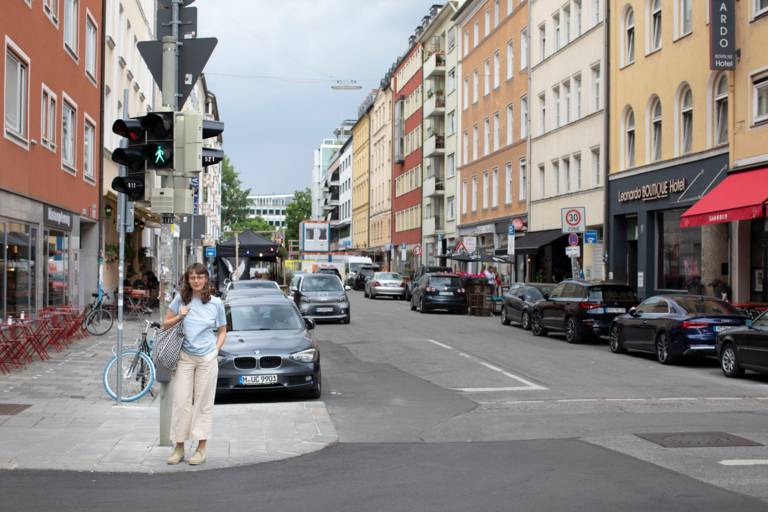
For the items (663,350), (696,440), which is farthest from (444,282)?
(696,440)

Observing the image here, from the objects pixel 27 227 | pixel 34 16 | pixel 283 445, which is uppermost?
pixel 34 16

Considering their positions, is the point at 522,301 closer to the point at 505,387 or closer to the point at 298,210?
the point at 505,387

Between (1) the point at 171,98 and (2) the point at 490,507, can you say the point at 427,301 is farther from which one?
(2) the point at 490,507

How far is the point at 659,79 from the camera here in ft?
101

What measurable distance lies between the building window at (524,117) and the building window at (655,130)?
48.9 ft

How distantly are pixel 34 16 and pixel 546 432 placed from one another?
1627 cm

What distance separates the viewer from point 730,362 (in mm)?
16250

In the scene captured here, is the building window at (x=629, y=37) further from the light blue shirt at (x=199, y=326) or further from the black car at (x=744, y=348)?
the light blue shirt at (x=199, y=326)

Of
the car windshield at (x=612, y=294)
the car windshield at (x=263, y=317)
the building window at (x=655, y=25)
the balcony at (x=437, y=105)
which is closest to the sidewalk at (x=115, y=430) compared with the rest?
the car windshield at (x=263, y=317)

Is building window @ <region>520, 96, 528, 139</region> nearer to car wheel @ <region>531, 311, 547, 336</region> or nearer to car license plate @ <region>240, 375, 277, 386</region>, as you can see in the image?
car wheel @ <region>531, 311, 547, 336</region>

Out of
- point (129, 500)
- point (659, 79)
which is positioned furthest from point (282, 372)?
point (659, 79)

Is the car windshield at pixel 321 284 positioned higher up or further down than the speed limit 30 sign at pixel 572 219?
further down

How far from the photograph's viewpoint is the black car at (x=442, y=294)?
3728cm

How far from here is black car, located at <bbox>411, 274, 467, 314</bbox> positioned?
37.3m
